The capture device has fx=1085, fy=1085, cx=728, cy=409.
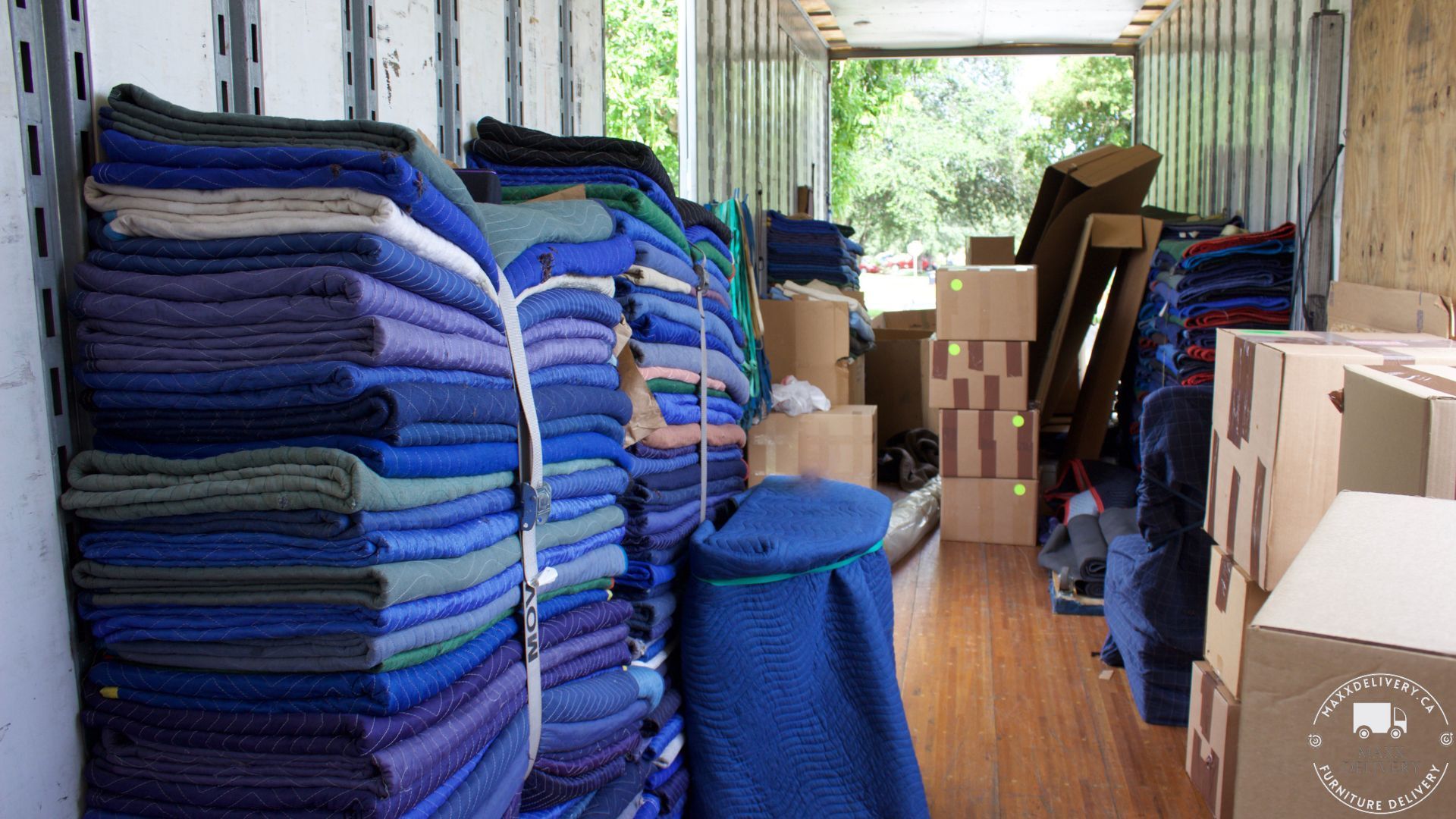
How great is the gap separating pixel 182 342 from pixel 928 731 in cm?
215

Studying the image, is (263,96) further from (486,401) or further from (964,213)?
(964,213)

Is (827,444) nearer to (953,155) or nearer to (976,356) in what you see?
(976,356)

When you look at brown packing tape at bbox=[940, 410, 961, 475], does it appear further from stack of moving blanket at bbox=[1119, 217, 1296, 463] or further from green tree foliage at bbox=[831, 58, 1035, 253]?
green tree foliage at bbox=[831, 58, 1035, 253]

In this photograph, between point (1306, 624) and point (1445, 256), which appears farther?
point (1445, 256)

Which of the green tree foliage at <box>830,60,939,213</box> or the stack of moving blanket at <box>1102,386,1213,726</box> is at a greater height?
the green tree foliage at <box>830,60,939,213</box>

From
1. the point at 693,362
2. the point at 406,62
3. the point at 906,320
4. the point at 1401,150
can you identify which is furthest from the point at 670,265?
the point at 906,320

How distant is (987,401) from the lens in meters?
4.55

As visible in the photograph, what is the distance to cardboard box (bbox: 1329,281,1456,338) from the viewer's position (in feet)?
7.52

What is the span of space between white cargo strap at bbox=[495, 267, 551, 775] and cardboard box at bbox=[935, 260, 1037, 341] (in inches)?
138

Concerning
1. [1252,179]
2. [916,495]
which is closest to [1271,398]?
[916,495]

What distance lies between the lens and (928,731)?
8.74 feet

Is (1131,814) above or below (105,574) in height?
below

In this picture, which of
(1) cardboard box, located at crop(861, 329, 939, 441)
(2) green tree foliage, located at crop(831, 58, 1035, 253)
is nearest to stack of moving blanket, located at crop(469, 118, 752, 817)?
(1) cardboard box, located at crop(861, 329, 939, 441)

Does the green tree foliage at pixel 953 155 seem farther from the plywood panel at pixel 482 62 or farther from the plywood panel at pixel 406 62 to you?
the plywood panel at pixel 406 62
